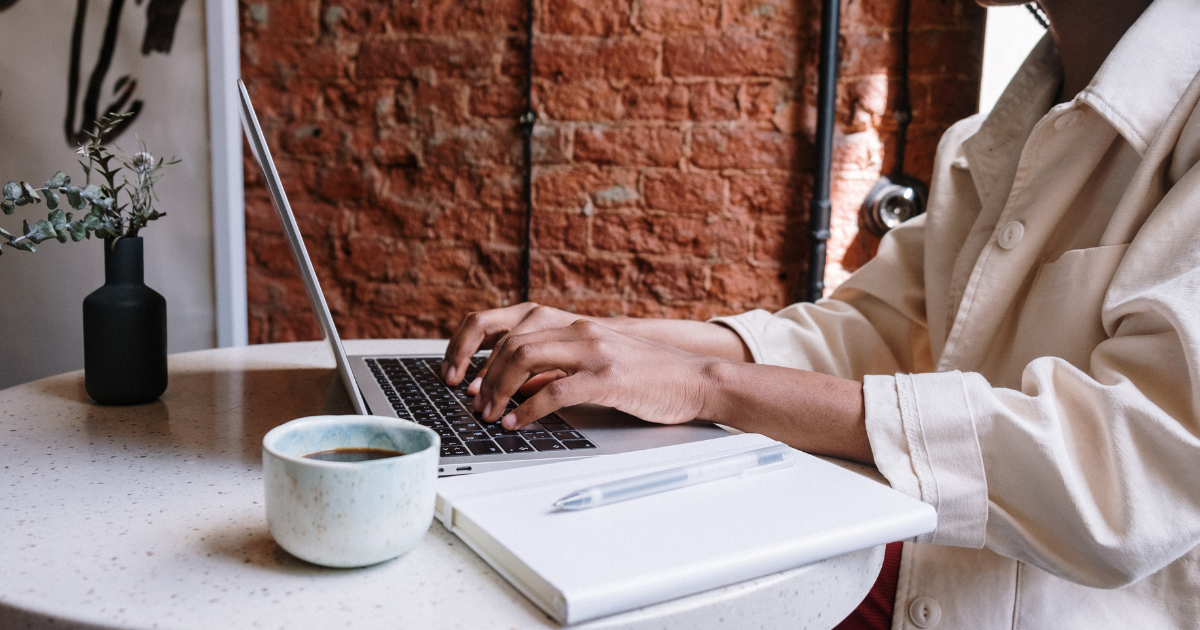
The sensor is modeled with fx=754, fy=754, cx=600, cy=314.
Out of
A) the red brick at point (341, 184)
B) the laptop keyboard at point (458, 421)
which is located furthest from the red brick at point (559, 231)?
the laptop keyboard at point (458, 421)

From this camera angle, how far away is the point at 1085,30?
977mm

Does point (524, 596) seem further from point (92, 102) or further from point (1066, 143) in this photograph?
point (92, 102)

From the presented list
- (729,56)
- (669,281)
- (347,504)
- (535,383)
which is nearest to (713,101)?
(729,56)

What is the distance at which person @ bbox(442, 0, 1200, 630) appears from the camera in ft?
1.85

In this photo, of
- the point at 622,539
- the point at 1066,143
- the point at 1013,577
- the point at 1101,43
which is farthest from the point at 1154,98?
the point at 622,539

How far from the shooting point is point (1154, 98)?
2.45ft

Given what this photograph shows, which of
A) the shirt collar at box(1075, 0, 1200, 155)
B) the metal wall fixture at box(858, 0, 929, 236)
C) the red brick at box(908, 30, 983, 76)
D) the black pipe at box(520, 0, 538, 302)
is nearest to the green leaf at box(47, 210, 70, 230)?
the shirt collar at box(1075, 0, 1200, 155)

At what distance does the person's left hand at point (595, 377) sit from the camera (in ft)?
2.12

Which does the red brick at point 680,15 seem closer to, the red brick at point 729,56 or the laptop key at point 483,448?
the red brick at point 729,56

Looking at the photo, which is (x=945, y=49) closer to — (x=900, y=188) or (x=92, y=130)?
(x=900, y=188)

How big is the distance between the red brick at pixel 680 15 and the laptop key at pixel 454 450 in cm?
142

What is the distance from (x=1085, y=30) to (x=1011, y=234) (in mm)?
334

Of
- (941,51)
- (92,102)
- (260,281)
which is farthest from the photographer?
(260,281)

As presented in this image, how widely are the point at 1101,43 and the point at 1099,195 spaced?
0.89 ft
